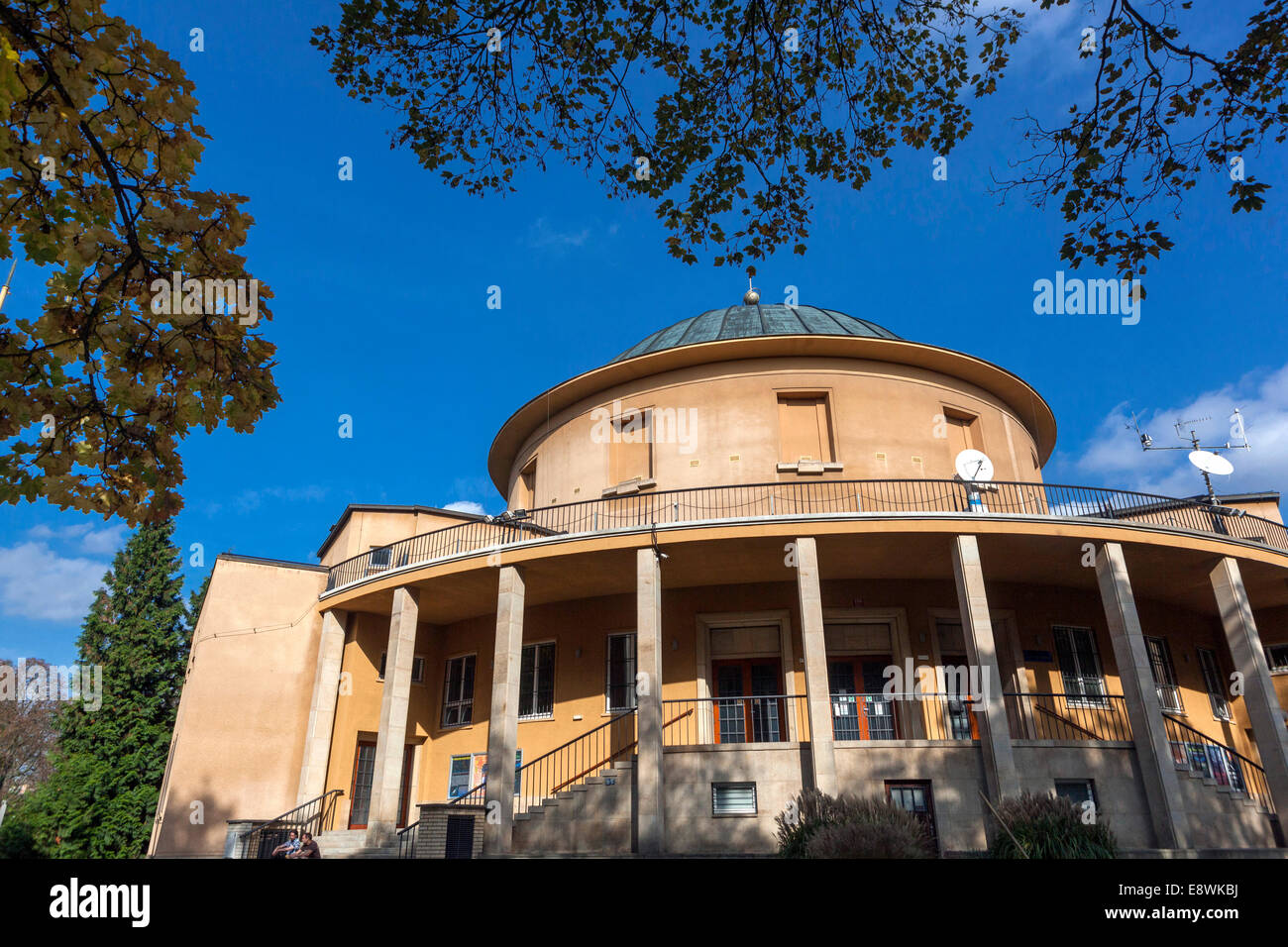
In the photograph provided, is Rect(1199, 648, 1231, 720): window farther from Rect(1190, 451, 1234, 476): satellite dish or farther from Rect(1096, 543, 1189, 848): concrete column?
Result: Rect(1096, 543, 1189, 848): concrete column

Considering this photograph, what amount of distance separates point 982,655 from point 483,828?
9329 millimetres

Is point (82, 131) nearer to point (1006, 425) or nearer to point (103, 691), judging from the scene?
point (1006, 425)

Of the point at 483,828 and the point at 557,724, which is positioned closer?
the point at 483,828

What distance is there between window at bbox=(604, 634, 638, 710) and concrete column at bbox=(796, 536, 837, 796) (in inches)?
182

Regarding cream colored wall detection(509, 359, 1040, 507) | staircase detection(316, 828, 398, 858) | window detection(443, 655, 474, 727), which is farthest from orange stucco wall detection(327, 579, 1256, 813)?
cream colored wall detection(509, 359, 1040, 507)

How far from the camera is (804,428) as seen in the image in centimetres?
1897

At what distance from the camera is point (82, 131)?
169 inches

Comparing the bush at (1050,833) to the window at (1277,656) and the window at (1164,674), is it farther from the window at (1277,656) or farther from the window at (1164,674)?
the window at (1277,656)

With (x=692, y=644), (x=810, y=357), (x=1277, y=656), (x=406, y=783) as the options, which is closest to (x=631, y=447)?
(x=810, y=357)

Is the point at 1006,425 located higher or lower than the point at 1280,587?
higher

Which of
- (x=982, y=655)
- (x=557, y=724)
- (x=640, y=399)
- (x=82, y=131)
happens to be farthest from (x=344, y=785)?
(x=82, y=131)

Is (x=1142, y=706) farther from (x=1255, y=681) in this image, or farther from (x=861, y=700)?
(x=861, y=700)

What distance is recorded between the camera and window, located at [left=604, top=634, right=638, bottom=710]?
56.3 ft

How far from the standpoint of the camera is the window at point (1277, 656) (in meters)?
19.2
